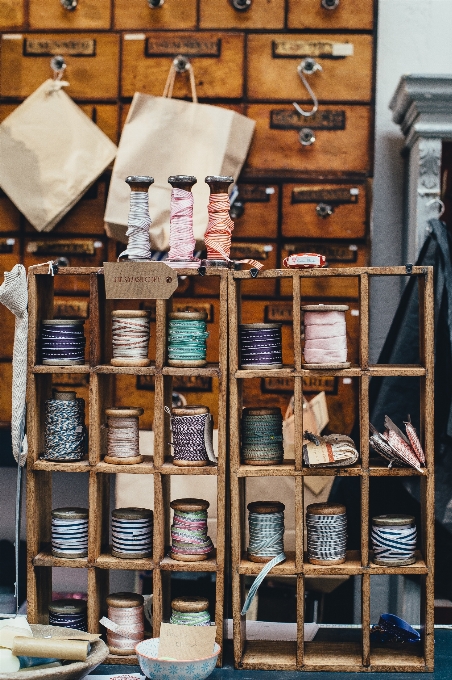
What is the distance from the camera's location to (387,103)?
3.77 meters

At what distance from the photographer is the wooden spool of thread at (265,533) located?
2477 mm

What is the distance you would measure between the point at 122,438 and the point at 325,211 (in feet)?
5.11

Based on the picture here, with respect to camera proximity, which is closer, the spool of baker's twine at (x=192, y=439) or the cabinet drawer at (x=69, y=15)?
the spool of baker's twine at (x=192, y=439)

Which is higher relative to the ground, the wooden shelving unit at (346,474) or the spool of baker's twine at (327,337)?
the spool of baker's twine at (327,337)

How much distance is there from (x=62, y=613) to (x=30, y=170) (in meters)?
1.91

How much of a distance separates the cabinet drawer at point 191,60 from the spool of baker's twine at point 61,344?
1.51m

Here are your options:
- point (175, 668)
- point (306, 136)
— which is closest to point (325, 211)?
point (306, 136)

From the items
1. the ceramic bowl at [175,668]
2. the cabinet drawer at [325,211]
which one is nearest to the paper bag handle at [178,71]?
the cabinet drawer at [325,211]

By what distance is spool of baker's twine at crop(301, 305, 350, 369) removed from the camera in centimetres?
243

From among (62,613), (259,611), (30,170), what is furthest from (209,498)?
(30,170)

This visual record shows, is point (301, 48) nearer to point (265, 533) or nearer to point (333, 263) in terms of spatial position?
point (333, 263)

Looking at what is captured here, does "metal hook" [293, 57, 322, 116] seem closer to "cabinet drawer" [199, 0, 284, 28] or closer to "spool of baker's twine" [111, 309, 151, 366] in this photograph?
"cabinet drawer" [199, 0, 284, 28]

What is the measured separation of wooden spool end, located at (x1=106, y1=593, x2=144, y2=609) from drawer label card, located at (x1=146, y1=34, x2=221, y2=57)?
2265 millimetres

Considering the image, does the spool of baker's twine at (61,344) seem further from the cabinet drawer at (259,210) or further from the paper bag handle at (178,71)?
the paper bag handle at (178,71)
